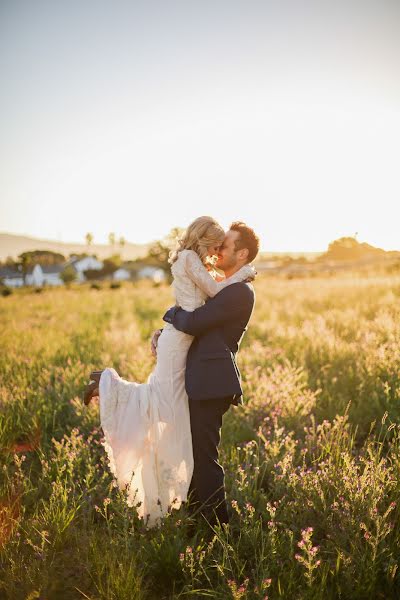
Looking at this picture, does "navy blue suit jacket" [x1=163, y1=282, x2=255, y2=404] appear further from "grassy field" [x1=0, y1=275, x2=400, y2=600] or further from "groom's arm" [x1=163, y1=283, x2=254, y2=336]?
"grassy field" [x1=0, y1=275, x2=400, y2=600]

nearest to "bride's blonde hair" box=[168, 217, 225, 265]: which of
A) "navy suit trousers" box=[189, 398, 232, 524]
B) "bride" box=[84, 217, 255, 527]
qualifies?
"bride" box=[84, 217, 255, 527]

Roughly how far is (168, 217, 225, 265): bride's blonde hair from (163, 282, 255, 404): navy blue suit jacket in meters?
0.34

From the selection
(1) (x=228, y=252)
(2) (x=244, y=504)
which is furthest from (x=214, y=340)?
(2) (x=244, y=504)

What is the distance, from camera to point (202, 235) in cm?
297

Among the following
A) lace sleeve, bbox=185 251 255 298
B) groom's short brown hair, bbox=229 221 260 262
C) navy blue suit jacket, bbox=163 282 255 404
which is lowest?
navy blue suit jacket, bbox=163 282 255 404

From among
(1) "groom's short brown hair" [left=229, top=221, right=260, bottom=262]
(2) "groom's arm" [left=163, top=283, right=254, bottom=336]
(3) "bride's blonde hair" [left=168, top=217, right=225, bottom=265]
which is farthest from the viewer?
(1) "groom's short brown hair" [left=229, top=221, right=260, bottom=262]

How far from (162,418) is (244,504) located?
39.4 inches

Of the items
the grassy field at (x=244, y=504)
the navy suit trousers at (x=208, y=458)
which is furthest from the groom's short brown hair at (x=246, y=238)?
the grassy field at (x=244, y=504)

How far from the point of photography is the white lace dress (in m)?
3.01

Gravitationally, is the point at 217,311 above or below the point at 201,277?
below

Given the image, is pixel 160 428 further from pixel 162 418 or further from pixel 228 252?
pixel 228 252

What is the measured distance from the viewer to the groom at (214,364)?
2.86 m

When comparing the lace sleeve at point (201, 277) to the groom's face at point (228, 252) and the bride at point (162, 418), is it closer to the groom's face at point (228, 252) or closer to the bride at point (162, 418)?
the bride at point (162, 418)

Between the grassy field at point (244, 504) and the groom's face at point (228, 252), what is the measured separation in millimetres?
1411
